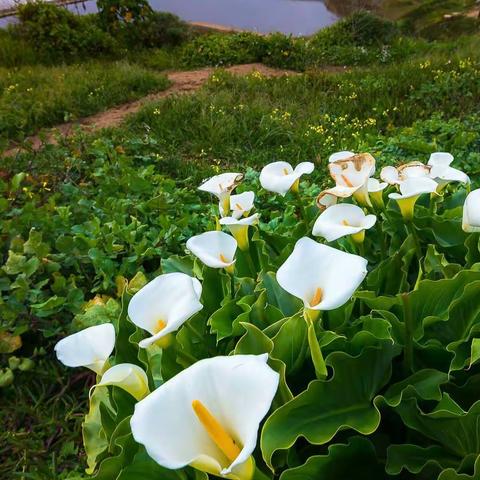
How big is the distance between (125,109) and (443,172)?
3948 millimetres

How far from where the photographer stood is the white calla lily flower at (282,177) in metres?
1.31

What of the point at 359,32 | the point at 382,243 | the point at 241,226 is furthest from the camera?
the point at 359,32

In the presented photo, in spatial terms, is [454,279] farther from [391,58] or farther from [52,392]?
[391,58]

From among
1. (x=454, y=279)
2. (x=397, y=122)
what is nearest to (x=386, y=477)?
(x=454, y=279)

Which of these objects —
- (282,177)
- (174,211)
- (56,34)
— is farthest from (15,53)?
(282,177)

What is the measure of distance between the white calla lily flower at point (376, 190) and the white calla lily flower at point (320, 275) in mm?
386

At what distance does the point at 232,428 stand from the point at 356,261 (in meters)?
0.36

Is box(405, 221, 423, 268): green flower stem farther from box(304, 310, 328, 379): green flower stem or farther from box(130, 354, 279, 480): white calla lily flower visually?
box(130, 354, 279, 480): white calla lily flower

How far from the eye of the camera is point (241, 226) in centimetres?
128

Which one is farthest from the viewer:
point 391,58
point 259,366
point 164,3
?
point 164,3

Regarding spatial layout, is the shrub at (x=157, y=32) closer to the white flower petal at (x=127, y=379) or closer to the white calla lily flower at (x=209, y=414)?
the white flower petal at (x=127, y=379)

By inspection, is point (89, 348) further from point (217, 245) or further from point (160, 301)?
point (217, 245)

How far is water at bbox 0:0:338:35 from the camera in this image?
10.1m

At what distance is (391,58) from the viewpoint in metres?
6.69
